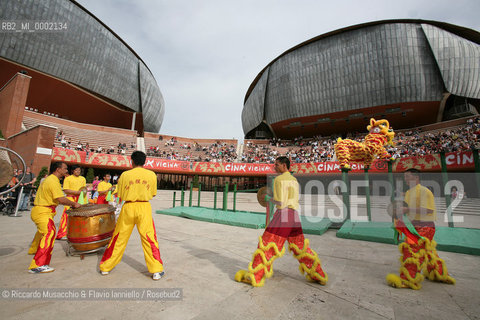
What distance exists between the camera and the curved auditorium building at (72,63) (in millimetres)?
27148

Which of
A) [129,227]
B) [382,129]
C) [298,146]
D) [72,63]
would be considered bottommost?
[129,227]

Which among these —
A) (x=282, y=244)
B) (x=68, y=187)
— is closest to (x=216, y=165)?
(x=68, y=187)

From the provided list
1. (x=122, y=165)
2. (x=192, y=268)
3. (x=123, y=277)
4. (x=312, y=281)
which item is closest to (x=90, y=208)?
(x=123, y=277)

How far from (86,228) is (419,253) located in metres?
4.76

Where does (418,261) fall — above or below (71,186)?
below

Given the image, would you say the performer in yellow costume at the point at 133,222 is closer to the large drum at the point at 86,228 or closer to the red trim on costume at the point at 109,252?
the red trim on costume at the point at 109,252

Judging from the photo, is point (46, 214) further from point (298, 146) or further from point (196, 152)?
point (298, 146)

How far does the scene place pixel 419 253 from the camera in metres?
2.85

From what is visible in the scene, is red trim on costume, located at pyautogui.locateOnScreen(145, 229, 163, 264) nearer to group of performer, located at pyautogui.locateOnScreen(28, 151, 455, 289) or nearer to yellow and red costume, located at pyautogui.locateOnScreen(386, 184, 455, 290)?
group of performer, located at pyautogui.locateOnScreen(28, 151, 455, 289)

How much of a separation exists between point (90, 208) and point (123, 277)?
136 cm

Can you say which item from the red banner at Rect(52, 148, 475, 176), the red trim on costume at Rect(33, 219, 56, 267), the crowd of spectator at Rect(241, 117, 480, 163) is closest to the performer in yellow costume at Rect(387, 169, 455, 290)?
the red trim on costume at Rect(33, 219, 56, 267)

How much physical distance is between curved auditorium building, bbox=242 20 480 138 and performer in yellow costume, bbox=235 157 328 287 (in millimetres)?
34905

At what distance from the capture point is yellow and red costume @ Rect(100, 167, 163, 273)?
2986 millimetres

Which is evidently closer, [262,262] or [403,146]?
[262,262]
